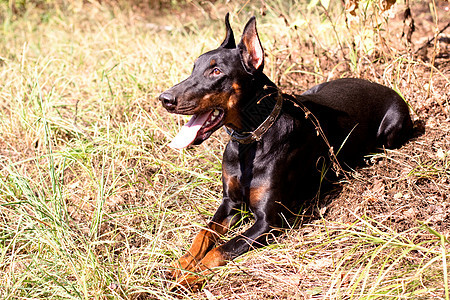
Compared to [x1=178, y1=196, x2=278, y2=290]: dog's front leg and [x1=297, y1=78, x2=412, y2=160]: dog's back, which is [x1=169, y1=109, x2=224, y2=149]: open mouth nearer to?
[x1=178, y1=196, x2=278, y2=290]: dog's front leg

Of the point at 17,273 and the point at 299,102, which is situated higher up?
the point at 299,102

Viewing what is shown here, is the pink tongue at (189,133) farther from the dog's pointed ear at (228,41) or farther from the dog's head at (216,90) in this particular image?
the dog's pointed ear at (228,41)

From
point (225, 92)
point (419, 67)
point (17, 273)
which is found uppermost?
point (225, 92)

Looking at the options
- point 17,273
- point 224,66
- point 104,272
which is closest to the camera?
point 104,272

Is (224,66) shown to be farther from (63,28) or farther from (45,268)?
(63,28)

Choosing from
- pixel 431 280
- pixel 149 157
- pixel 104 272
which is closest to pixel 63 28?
pixel 149 157

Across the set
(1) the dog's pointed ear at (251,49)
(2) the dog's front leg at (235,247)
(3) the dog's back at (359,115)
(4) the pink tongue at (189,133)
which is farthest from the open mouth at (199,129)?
(3) the dog's back at (359,115)

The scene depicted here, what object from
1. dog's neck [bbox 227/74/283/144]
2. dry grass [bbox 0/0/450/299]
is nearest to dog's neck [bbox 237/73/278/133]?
dog's neck [bbox 227/74/283/144]

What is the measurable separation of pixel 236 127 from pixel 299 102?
1.78 feet

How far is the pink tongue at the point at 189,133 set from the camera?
119 inches

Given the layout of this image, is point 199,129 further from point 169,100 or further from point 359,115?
point 359,115

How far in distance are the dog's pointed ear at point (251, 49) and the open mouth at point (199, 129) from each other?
1.26 feet

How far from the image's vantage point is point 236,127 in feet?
10.5

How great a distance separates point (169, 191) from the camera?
386 cm
